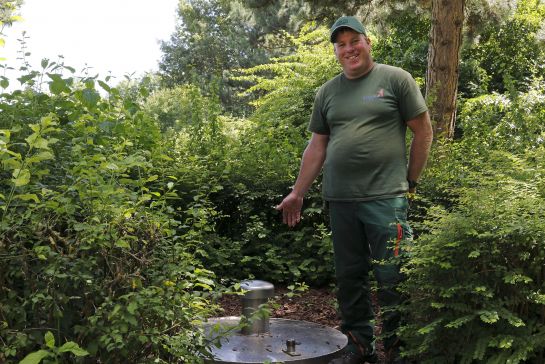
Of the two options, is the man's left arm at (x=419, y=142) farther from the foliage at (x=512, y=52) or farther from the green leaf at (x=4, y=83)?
the foliage at (x=512, y=52)

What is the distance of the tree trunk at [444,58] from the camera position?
7.79 m

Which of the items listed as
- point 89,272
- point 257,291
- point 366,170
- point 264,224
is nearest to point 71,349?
point 89,272

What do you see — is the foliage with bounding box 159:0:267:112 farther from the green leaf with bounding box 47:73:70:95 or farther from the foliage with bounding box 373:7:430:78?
the green leaf with bounding box 47:73:70:95

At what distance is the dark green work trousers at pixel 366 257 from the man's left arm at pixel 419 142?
0.76 ft

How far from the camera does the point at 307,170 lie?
14.3 ft

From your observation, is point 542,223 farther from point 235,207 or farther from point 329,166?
point 235,207

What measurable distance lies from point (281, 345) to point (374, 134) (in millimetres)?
1349

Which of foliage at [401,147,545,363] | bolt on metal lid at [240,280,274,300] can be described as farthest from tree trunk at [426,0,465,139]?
foliage at [401,147,545,363]

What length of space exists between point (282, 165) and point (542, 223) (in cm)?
406

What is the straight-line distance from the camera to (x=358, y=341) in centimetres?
404

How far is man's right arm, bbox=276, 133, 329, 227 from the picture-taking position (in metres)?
4.31

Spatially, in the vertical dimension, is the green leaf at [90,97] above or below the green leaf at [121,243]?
above

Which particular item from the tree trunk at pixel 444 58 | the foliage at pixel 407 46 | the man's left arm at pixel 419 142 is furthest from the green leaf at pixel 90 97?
the foliage at pixel 407 46

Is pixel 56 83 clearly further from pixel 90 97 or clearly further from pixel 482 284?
pixel 482 284
